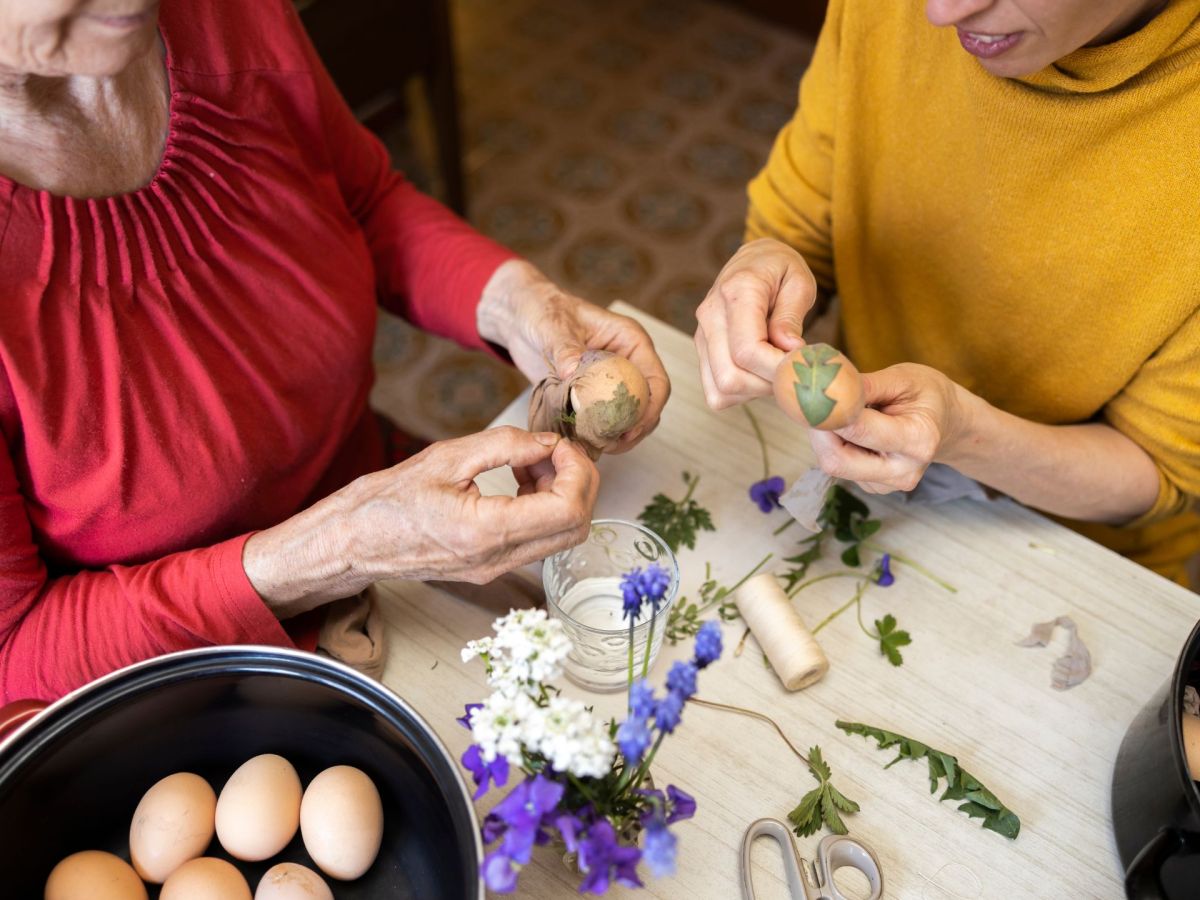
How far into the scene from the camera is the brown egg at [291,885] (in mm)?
854

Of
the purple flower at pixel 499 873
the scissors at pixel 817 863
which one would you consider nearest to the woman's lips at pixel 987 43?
the scissors at pixel 817 863

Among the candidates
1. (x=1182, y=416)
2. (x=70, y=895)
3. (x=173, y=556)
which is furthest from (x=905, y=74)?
(x=70, y=895)

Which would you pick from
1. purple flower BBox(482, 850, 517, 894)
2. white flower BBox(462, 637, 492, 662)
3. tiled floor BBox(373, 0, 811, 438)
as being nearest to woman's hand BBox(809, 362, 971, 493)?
white flower BBox(462, 637, 492, 662)

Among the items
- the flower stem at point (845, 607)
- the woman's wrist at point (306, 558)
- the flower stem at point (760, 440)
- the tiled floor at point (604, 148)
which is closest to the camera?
the woman's wrist at point (306, 558)

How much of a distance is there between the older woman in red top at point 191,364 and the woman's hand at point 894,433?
0.77 ft

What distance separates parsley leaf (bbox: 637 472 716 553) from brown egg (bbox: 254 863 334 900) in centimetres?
52

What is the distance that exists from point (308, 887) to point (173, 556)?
391 mm

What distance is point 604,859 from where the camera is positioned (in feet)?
2.37

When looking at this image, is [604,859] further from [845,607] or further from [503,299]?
[503,299]

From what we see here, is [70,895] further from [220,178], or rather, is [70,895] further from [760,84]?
[760,84]

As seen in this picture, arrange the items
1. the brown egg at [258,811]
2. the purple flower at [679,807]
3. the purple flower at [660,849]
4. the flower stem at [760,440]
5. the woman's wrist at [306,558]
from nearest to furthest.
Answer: the purple flower at [660,849] < the purple flower at [679,807] < the brown egg at [258,811] < the woman's wrist at [306,558] < the flower stem at [760,440]

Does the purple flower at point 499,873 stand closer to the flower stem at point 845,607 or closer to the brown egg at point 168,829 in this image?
the brown egg at point 168,829

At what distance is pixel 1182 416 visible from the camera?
3.86ft

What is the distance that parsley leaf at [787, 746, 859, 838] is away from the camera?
37.3 inches
